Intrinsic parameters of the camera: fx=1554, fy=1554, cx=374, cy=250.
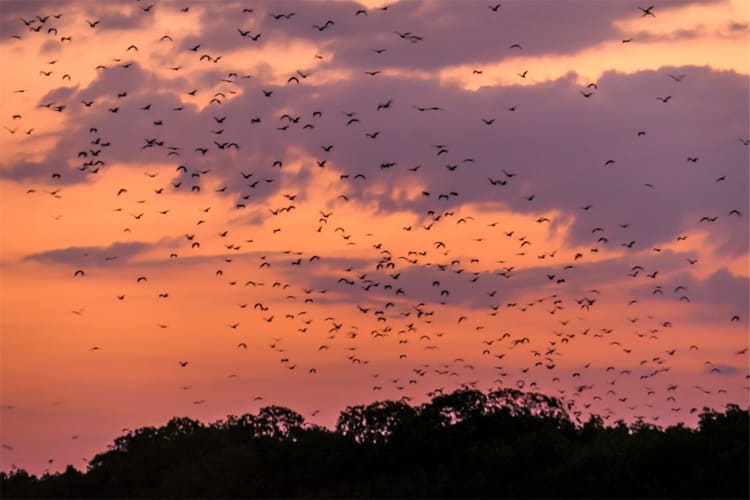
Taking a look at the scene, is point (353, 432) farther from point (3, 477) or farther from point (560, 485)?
point (3, 477)

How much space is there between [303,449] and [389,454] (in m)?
7.60

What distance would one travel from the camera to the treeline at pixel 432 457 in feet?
335

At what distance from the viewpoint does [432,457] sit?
114m

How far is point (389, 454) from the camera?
374 ft

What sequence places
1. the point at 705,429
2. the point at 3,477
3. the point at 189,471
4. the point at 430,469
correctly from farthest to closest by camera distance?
the point at 3,477 → the point at 189,471 → the point at 430,469 → the point at 705,429

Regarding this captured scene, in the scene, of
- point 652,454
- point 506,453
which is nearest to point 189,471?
point 506,453

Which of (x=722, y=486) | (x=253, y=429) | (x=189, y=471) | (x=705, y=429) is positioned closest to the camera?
(x=722, y=486)

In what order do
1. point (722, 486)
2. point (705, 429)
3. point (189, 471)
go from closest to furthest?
point (722, 486)
point (705, 429)
point (189, 471)

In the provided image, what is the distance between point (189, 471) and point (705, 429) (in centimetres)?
4104

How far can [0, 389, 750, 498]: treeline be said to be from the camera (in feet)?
335

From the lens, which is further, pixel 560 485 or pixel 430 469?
pixel 430 469

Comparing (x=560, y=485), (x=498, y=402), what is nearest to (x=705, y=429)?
(x=560, y=485)

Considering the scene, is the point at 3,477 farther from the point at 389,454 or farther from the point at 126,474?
the point at 389,454

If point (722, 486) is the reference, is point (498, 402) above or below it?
above
